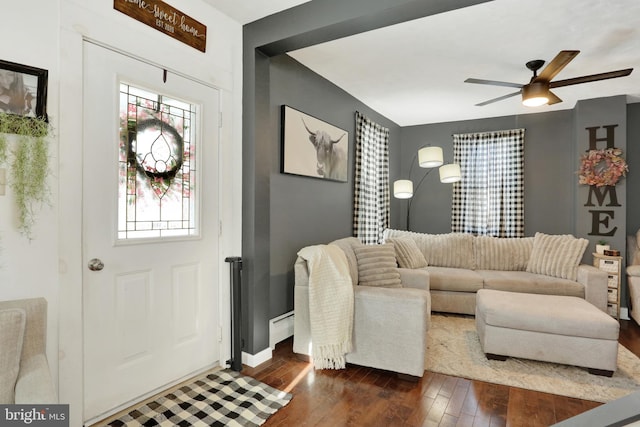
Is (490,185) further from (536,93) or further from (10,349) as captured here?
(10,349)

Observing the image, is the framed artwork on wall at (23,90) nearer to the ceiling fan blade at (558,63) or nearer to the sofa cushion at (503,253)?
the ceiling fan blade at (558,63)

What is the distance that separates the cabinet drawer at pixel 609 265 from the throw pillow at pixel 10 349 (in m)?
5.07

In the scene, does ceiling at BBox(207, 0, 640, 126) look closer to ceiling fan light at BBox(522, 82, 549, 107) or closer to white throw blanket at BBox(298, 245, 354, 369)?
ceiling fan light at BBox(522, 82, 549, 107)

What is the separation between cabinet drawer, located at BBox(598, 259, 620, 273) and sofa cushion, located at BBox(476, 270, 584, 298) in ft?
1.86

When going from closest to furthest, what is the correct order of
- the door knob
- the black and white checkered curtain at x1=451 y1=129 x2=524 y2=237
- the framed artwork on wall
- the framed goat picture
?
1. the framed artwork on wall
2. the door knob
3. the framed goat picture
4. the black and white checkered curtain at x1=451 y1=129 x2=524 y2=237

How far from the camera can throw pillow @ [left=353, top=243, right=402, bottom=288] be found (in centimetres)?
314

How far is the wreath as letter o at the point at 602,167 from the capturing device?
421 cm

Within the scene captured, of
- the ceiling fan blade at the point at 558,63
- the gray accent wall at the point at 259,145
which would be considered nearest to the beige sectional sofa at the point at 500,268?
the gray accent wall at the point at 259,145

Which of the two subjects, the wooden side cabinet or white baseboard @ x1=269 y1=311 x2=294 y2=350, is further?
the wooden side cabinet

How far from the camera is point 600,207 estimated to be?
4.41 meters

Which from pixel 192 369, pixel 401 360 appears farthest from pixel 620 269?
pixel 192 369

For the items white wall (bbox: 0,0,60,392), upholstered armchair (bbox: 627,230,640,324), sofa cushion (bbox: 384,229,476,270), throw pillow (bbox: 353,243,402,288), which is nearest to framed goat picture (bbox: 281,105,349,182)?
throw pillow (bbox: 353,243,402,288)

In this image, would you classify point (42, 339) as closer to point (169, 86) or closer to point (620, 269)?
point (169, 86)

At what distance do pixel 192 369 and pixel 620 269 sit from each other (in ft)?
14.9
